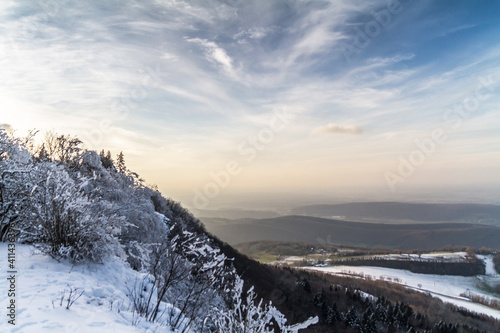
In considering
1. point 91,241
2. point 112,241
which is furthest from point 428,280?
point 91,241

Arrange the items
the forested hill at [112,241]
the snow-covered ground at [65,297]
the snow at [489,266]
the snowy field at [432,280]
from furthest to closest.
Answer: the snow at [489,266] < the snowy field at [432,280] < the forested hill at [112,241] < the snow-covered ground at [65,297]

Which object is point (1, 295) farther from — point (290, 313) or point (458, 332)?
point (458, 332)

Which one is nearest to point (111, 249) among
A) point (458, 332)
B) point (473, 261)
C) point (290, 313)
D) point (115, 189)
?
point (115, 189)

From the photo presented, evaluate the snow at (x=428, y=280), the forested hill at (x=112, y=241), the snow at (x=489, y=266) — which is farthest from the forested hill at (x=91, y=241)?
the snow at (x=489, y=266)

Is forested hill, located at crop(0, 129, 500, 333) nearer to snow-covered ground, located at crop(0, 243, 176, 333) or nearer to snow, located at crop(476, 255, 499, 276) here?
snow-covered ground, located at crop(0, 243, 176, 333)

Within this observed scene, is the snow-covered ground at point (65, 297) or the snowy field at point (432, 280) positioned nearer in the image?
the snow-covered ground at point (65, 297)

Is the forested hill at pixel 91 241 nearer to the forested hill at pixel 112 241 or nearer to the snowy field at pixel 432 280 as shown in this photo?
the forested hill at pixel 112 241

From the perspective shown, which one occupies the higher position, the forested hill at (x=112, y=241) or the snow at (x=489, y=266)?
the forested hill at (x=112, y=241)

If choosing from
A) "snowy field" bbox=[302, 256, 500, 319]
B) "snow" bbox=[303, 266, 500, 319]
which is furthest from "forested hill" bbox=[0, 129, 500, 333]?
"snowy field" bbox=[302, 256, 500, 319]

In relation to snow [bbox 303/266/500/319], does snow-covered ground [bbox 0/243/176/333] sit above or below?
above
